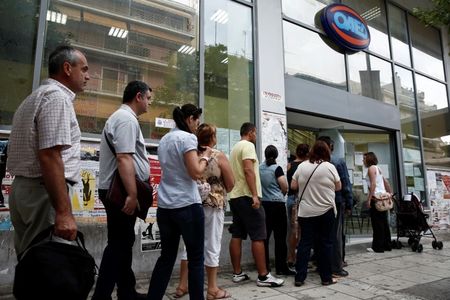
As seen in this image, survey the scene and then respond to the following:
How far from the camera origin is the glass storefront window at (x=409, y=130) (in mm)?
7938

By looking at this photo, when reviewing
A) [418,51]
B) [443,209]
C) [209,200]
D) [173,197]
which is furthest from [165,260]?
[418,51]

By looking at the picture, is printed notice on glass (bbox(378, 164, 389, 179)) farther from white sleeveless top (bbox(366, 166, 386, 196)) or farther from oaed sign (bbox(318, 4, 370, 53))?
oaed sign (bbox(318, 4, 370, 53))

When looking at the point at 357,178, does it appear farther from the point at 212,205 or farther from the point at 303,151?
the point at 212,205

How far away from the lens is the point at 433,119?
9.05m

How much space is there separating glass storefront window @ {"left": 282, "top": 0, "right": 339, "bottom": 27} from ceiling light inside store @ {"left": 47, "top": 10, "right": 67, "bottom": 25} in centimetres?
396

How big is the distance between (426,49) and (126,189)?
1008 centimetres

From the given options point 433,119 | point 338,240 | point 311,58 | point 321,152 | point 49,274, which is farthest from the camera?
point 433,119

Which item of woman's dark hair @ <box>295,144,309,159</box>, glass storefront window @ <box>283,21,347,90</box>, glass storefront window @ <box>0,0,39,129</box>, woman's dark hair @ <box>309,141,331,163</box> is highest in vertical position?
glass storefront window @ <box>283,21,347,90</box>

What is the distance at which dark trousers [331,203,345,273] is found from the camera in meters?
4.30

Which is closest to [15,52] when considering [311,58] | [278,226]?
[278,226]

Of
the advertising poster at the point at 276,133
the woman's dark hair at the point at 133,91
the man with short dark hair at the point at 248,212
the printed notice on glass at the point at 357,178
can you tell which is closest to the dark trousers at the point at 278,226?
the man with short dark hair at the point at 248,212

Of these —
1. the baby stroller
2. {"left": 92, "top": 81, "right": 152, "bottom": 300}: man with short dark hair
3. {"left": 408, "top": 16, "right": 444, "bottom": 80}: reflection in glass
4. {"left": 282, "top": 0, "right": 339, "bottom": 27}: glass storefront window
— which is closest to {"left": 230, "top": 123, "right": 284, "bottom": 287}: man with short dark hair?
{"left": 92, "top": 81, "right": 152, "bottom": 300}: man with short dark hair

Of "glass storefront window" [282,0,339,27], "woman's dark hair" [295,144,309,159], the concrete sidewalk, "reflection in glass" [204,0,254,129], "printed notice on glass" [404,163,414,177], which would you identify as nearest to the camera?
the concrete sidewalk

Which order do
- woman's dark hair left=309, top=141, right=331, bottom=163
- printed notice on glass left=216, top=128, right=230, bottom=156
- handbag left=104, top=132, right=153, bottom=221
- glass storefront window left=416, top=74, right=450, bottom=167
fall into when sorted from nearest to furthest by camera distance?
handbag left=104, top=132, right=153, bottom=221 < woman's dark hair left=309, top=141, right=331, bottom=163 < printed notice on glass left=216, top=128, right=230, bottom=156 < glass storefront window left=416, top=74, right=450, bottom=167
